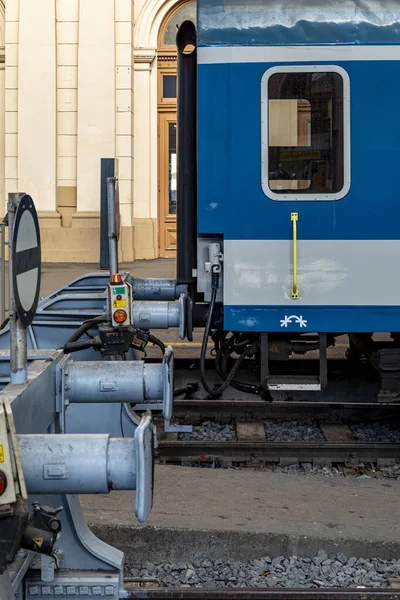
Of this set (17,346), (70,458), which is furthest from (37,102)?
(70,458)

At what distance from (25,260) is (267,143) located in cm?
344

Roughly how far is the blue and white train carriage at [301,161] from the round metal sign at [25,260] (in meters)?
3.03

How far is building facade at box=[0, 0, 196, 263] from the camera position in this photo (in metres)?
18.4

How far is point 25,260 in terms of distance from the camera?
350 centimetres

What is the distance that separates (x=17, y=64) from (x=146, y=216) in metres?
4.01

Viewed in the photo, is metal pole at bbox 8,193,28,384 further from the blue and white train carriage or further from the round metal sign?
the blue and white train carriage

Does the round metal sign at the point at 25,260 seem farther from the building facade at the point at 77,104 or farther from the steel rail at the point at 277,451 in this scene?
the building facade at the point at 77,104

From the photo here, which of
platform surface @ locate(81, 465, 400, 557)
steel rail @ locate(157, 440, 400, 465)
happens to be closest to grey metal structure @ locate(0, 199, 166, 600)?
platform surface @ locate(81, 465, 400, 557)

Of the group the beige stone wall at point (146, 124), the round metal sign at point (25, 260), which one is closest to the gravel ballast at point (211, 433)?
the round metal sign at point (25, 260)

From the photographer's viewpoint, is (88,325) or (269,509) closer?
(269,509)

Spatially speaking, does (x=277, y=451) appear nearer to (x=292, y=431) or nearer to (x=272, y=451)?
(x=272, y=451)

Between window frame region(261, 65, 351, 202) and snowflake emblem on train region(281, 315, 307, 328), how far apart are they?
0.83 meters

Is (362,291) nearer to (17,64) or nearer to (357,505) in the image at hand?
(357,505)

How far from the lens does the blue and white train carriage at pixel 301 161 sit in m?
6.52
